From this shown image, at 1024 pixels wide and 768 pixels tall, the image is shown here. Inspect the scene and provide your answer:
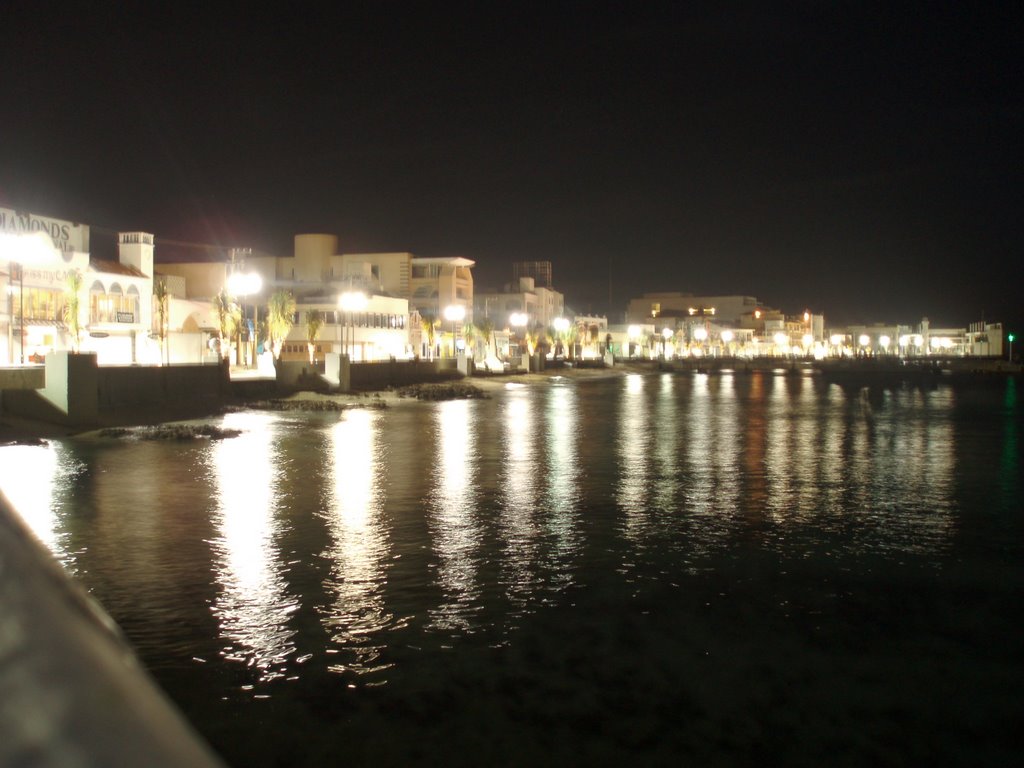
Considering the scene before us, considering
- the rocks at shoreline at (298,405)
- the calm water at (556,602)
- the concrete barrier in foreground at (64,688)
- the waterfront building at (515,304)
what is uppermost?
the waterfront building at (515,304)

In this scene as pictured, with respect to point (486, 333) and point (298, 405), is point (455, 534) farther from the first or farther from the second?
point (486, 333)

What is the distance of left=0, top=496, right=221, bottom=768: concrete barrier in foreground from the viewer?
0.75 meters

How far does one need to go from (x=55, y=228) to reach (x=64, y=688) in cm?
5113

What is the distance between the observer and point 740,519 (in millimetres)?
13070

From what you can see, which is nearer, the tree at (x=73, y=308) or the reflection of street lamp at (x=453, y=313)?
the tree at (x=73, y=308)

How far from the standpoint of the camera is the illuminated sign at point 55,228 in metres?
43.0

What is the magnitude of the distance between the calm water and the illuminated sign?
28678mm

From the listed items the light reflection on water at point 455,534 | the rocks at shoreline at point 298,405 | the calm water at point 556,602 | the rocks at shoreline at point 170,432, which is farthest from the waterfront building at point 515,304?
the calm water at point 556,602

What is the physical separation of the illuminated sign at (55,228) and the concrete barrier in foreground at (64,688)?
147 ft

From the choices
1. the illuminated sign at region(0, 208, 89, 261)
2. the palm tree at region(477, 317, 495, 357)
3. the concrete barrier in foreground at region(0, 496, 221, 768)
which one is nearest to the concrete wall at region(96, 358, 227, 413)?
the illuminated sign at region(0, 208, 89, 261)

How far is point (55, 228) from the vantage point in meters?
46.5

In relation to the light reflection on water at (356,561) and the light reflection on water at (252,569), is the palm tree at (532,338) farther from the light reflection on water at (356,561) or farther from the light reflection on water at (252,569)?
the light reflection on water at (252,569)

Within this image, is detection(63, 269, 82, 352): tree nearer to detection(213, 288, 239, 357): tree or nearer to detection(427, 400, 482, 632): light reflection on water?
detection(213, 288, 239, 357): tree

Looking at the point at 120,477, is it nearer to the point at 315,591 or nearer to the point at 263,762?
the point at 315,591
